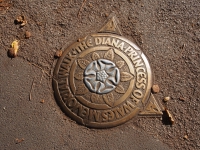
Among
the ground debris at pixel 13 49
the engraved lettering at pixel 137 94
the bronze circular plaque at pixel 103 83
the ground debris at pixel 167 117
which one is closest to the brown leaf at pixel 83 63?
the bronze circular plaque at pixel 103 83

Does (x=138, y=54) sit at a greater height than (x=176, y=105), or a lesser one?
greater

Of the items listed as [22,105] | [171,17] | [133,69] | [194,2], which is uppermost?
[194,2]

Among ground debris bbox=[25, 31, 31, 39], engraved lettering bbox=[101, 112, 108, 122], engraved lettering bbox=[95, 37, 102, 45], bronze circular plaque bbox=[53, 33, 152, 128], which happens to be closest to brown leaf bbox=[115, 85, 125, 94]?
bronze circular plaque bbox=[53, 33, 152, 128]

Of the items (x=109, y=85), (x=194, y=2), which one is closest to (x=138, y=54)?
(x=109, y=85)

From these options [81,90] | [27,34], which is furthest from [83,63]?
[27,34]

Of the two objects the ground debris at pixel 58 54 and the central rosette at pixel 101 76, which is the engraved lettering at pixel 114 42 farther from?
the ground debris at pixel 58 54

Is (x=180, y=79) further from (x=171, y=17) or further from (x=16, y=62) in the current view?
(x=16, y=62)

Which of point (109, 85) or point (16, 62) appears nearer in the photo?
point (109, 85)

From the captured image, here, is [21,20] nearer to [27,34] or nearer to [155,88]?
[27,34]
